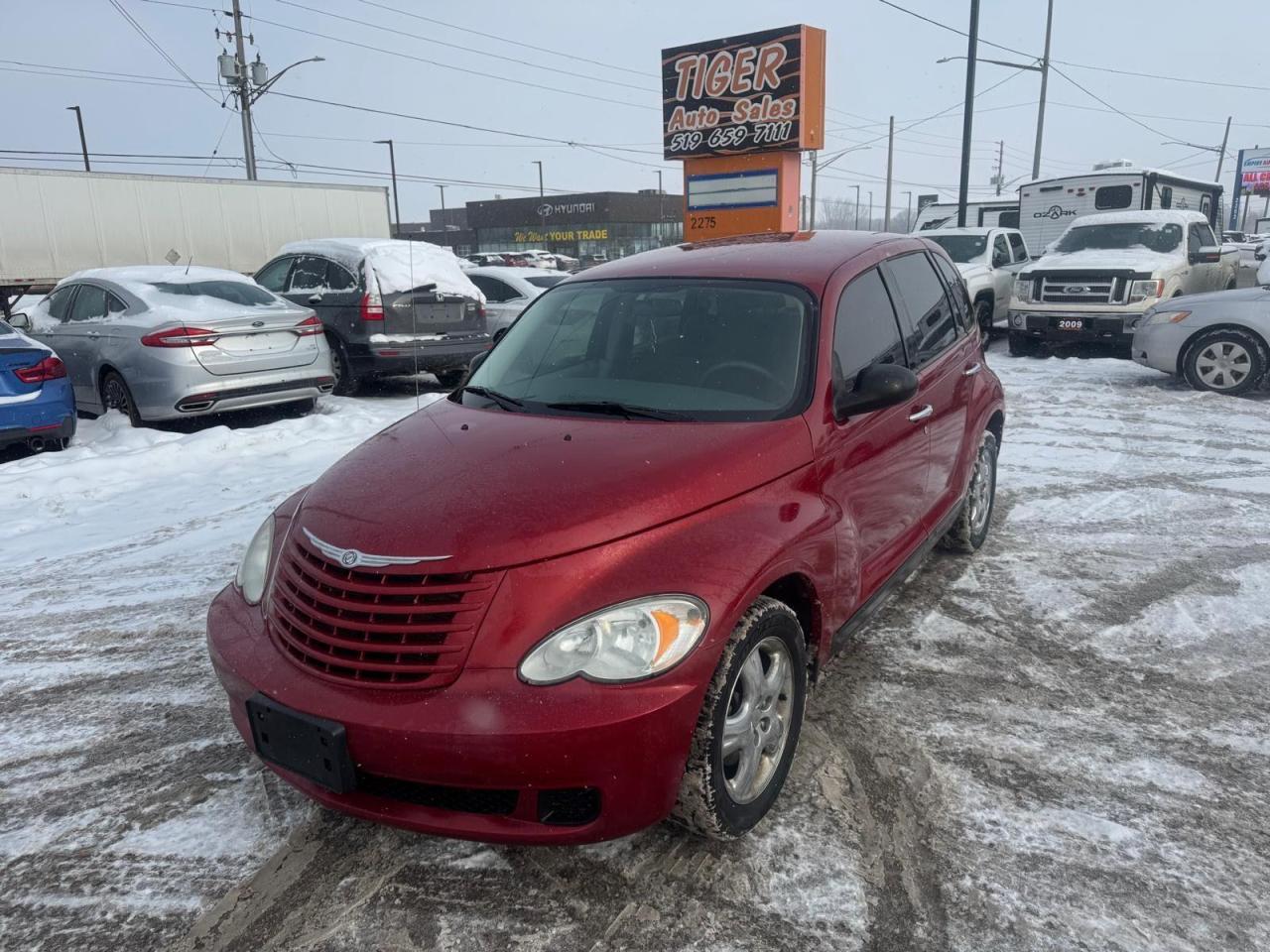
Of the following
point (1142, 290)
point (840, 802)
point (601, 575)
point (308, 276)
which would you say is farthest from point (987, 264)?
point (601, 575)

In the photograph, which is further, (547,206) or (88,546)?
→ (547,206)

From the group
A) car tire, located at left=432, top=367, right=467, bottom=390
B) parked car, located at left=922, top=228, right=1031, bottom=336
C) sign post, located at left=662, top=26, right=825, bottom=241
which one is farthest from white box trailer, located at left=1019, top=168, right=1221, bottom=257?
car tire, located at left=432, top=367, right=467, bottom=390

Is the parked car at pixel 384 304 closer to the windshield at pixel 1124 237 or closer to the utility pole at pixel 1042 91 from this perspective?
the windshield at pixel 1124 237

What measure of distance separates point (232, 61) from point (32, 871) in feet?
105

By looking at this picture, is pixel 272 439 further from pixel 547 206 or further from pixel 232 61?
pixel 547 206

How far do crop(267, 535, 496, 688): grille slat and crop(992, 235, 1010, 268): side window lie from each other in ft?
48.5

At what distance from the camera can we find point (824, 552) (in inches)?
117

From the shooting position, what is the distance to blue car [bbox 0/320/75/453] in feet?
22.8

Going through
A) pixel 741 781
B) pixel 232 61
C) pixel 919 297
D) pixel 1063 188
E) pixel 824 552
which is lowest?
pixel 741 781

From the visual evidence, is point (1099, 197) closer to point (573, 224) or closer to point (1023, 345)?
point (1023, 345)

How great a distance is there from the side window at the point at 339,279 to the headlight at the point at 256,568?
23.6ft

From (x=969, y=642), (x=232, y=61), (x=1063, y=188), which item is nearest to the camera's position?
(x=969, y=642)

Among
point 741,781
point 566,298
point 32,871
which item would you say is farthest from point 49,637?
point 741,781

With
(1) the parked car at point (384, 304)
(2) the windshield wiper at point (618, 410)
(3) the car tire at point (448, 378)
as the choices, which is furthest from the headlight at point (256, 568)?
(3) the car tire at point (448, 378)
